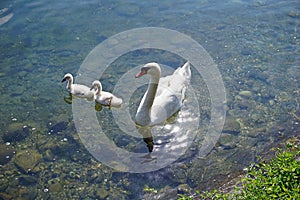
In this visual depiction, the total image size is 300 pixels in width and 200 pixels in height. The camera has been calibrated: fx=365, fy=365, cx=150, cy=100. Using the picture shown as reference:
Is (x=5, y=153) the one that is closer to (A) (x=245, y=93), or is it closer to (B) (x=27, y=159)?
(B) (x=27, y=159)

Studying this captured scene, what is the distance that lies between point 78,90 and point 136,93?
5.00 feet

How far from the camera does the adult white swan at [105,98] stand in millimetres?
9038

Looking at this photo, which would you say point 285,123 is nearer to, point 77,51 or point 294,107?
point 294,107

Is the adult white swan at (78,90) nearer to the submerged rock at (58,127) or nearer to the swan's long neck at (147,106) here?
the submerged rock at (58,127)

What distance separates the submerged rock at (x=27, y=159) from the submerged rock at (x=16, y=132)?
21.1 inches

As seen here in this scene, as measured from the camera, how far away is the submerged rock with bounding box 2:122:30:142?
8.26 m

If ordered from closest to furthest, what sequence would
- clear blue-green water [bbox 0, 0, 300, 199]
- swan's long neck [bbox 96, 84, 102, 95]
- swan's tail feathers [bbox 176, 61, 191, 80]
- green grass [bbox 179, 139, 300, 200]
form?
green grass [bbox 179, 139, 300, 200] < clear blue-green water [bbox 0, 0, 300, 199] < swan's long neck [bbox 96, 84, 102, 95] < swan's tail feathers [bbox 176, 61, 191, 80]

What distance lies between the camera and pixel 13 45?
11.3 metres

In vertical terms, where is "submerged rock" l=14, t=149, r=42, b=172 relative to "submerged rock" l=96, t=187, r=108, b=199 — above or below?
above

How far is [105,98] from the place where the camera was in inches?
355

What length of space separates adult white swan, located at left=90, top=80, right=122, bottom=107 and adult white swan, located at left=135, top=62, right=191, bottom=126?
0.73m

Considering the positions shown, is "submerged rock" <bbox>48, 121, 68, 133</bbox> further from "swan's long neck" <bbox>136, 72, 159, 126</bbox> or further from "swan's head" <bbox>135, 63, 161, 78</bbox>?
"swan's head" <bbox>135, 63, 161, 78</bbox>

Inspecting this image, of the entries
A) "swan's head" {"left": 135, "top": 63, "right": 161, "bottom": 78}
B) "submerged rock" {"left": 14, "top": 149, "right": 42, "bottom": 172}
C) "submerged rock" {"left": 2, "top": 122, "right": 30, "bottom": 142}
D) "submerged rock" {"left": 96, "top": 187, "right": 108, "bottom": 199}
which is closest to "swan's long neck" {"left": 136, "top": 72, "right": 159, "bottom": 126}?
"swan's head" {"left": 135, "top": 63, "right": 161, "bottom": 78}

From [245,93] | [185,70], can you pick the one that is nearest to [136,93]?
[185,70]
